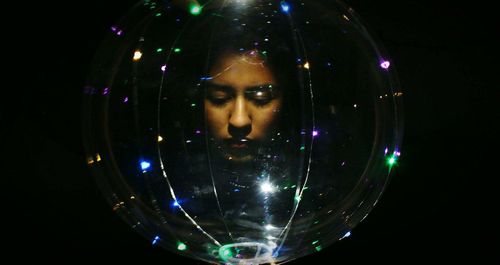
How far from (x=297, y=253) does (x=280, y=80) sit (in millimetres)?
227

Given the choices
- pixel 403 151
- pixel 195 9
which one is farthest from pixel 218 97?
pixel 403 151

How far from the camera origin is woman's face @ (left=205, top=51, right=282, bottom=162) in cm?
50

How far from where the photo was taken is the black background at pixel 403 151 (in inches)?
44.6

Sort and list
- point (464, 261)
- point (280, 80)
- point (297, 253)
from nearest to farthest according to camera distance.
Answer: point (280, 80) → point (297, 253) → point (464, 261)

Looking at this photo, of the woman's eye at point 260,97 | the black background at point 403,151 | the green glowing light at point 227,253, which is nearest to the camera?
the woman's eye at point 260,97

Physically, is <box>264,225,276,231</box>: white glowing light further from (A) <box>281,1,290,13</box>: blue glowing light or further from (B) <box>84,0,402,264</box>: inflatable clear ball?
(A) <box>281,1,290,13</box>: blue glowing light

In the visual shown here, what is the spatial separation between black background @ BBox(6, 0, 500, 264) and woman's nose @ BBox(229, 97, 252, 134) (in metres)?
0.69

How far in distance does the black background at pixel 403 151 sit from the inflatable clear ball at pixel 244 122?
0.56 m

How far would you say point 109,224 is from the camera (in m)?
1.16

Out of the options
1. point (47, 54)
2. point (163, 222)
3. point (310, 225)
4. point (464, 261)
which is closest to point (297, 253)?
point (310, 225)

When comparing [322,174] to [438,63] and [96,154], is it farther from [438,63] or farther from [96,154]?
[438,63]

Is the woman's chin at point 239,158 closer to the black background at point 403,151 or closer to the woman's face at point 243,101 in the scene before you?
the woman's face at point 243,101

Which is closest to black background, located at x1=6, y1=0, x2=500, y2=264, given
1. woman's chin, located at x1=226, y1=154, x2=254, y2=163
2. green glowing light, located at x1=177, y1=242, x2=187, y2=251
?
green glowing light, located at x1=177, y1=242, x2=187, y2=251

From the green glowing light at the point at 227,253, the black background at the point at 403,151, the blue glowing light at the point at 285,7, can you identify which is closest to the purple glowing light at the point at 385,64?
the blue glowing light at the point at 285,7
